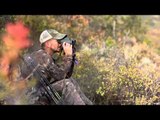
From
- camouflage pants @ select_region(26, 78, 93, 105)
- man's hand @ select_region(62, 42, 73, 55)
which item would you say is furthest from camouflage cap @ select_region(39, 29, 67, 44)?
camouflage pants @ select_region(26, 78, 93, 105)

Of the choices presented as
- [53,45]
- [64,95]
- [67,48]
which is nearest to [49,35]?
[53,45]

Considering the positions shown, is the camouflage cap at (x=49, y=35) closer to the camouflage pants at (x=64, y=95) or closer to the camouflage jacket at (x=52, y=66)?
the camouflage jacket at (x=52, y=66)

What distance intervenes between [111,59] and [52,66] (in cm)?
76

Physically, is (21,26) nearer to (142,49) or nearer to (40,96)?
(40,96)

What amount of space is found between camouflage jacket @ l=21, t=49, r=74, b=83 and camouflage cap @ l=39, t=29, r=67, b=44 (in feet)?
0.47

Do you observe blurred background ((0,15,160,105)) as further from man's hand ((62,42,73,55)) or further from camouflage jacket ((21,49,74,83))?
man's hand ((62,42,73,55))

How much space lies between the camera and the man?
6.24 meters

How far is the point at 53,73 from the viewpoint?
632cm

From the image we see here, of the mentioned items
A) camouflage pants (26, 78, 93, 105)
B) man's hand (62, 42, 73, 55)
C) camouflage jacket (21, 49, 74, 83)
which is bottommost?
camouflage pants (26, 78, 93, 105)

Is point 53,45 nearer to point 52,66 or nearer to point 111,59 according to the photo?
point 52,66
